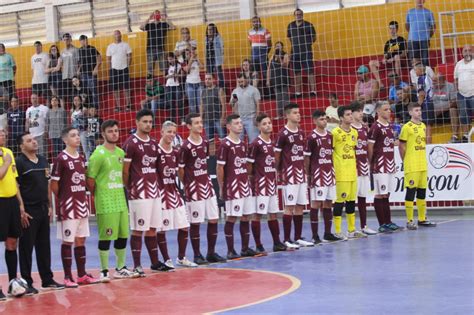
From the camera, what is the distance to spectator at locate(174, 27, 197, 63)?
2325 centimetres

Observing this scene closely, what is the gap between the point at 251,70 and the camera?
2269cm

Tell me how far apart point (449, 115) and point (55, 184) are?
→ 10.9m

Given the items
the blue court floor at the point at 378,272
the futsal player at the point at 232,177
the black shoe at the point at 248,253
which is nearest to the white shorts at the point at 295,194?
the blue court floor at the point at 378,272

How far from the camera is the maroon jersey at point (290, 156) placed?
48.1ft

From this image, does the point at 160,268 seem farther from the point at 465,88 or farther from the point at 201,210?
the point at 465,88

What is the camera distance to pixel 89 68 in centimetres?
2481

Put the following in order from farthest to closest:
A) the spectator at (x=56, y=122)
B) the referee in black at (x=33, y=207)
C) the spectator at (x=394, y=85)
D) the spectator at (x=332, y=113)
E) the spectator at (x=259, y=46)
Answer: the spectator at (x=56, y=122) < the spectator at (x=259, y=46) < the spectator at (x=394, y=85) < the spectator at (x=332, y=113) < the referee in black at (x=33, y=207)

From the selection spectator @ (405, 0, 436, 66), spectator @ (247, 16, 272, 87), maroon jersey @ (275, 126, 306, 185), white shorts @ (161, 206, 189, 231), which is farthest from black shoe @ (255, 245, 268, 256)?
spectator @ (247, 16, 272, 87)

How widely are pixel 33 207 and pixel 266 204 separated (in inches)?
157

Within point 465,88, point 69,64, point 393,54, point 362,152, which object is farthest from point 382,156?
point 69,64

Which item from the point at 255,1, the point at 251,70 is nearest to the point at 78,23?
the point at 255,1

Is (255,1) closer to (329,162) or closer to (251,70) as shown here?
(251,70)

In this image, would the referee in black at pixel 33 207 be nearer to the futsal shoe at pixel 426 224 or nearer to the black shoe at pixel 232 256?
the black shoe at pixel 232 256

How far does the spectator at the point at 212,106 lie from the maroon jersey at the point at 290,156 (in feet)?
24.2
